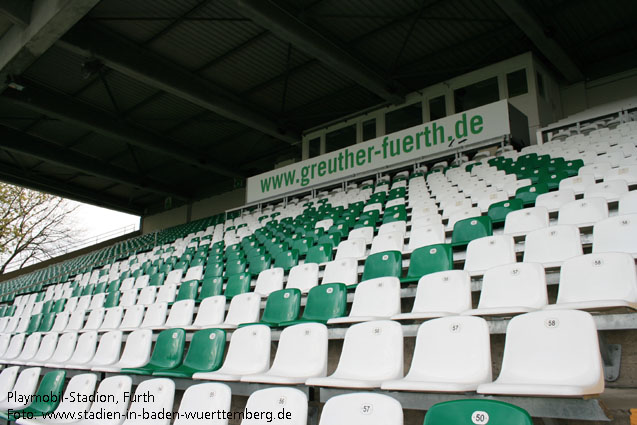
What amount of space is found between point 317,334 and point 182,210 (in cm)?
2023

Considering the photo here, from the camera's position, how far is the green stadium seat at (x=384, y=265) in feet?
13.4

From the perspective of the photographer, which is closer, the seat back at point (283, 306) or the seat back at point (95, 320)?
the seat back at point (283, 306)

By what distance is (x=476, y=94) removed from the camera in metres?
12.5

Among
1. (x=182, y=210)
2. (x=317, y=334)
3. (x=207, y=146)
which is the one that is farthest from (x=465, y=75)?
(x=182, y=210)

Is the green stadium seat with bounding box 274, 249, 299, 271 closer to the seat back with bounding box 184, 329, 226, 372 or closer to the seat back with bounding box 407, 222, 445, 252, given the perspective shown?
the seat back with bounding box 407, 222, 445, 252

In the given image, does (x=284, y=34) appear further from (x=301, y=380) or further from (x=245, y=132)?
(x=301, y=380)

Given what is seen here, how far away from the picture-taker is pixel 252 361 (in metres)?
3.15

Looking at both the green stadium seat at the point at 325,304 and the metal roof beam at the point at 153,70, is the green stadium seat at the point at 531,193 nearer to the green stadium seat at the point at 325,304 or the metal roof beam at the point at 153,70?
the green stadium seat at the point at 325,304

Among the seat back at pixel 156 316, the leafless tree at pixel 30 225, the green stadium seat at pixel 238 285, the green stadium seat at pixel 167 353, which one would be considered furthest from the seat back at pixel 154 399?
the leafless tree at pixel 30 225

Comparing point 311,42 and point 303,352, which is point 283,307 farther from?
point 311,42

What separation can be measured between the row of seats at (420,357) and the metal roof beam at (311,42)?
697 cm

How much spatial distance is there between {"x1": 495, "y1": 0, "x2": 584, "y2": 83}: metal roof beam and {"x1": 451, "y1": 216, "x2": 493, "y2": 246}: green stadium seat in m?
→ 6.35

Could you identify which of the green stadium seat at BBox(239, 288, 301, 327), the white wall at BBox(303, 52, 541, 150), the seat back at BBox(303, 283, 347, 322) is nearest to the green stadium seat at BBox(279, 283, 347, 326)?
the seat back at BBox(303, 283, 347, 322)

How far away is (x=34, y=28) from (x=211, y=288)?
684cm
